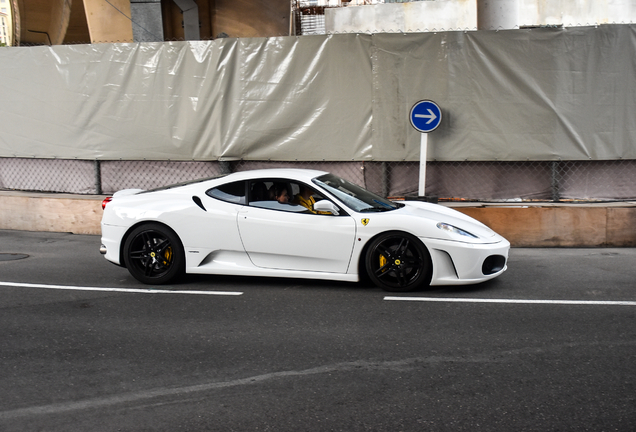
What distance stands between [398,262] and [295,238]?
106cm

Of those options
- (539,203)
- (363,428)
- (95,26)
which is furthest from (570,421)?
(95,26)

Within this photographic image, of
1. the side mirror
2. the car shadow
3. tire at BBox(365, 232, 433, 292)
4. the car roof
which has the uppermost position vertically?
the car roof

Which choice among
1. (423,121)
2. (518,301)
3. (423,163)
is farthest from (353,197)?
(423,121)

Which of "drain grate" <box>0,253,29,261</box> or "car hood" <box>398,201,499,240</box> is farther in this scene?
"drain grate" <box>0,253,29,261</box>

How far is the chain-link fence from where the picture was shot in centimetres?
967

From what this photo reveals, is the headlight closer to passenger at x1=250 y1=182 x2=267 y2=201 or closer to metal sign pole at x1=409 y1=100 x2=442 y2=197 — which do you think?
passenger at x1=250 y1=182 x2=267 y2=201

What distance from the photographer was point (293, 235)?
21.8ft

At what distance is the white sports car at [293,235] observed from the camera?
6.41m

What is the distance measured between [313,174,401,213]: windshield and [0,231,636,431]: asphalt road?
86 cm

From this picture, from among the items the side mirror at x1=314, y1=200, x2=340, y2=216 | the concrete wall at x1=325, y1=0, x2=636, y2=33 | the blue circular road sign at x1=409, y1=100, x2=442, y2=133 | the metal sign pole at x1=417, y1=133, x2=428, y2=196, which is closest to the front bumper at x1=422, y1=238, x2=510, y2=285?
the side mirror at x1=314, y1=200, x2=340, y2=216

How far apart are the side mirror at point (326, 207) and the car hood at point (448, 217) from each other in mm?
714

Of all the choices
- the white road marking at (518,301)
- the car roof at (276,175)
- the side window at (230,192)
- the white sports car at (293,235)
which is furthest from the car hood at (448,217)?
the side window at (230,192)

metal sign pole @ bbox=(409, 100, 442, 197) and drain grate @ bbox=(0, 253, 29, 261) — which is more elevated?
metal sign pole @ bbox=(409, 100, 442, 197)

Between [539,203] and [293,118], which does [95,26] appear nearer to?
[293,118]
